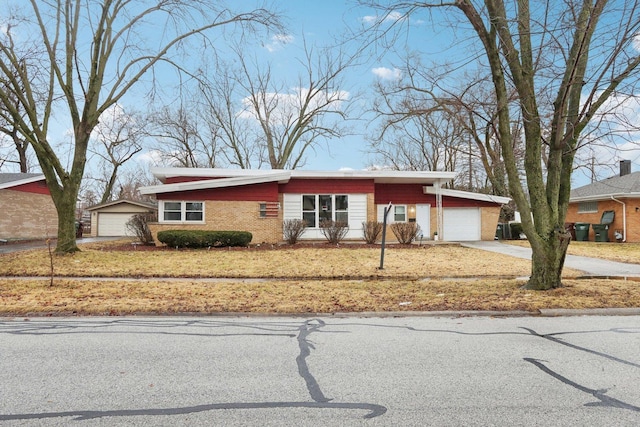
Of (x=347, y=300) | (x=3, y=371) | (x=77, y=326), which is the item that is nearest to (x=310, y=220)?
(x=347, y=300)

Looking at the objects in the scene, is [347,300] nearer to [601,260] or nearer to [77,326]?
[77,326]

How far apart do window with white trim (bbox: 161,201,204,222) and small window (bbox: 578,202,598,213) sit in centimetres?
2321

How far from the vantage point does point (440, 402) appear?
3.52 m

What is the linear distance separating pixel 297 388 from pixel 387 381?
2.81ft

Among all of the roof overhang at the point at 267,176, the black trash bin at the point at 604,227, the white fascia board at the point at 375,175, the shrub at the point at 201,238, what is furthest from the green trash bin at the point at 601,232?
the shrub at the point at 201,238

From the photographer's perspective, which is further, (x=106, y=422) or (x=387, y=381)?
(x=387, y=381)

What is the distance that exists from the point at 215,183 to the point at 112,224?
16.6 meters

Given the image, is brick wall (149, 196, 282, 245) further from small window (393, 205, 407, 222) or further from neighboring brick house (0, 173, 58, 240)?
neighboring brick house (0, 173, 58, 240)

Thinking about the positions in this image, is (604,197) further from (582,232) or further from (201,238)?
(201,238)

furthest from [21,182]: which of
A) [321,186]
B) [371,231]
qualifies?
[371,231]

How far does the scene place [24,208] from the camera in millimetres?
26703

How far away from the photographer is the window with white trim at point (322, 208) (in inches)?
884

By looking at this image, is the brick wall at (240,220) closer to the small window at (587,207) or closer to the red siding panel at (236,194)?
the red siding panel at (236,194)

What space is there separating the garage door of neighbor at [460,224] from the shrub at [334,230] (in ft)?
22.8
